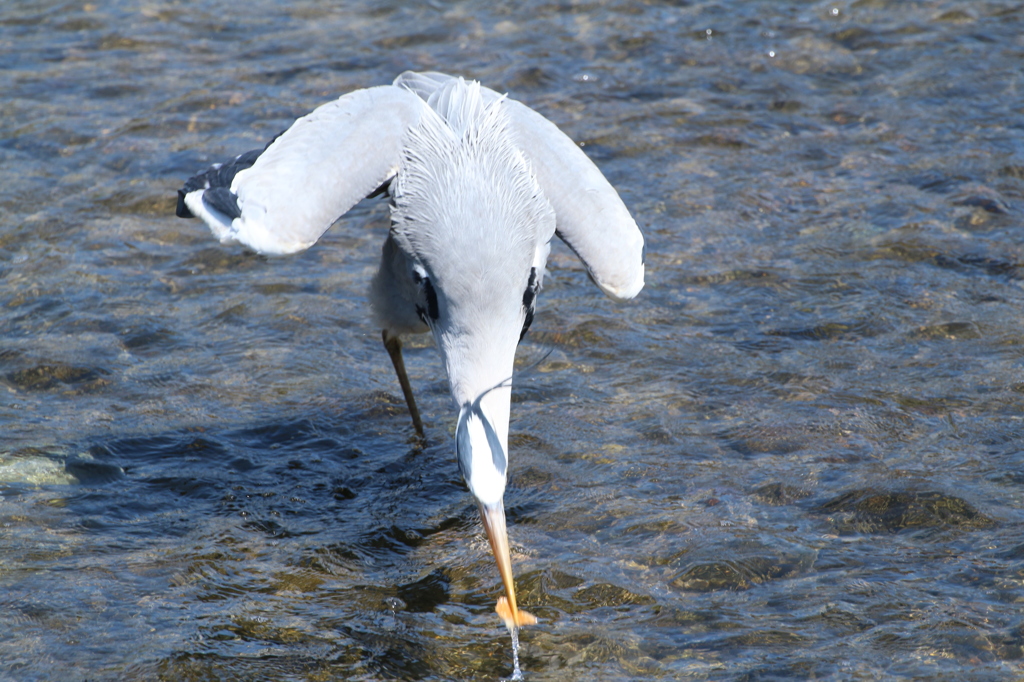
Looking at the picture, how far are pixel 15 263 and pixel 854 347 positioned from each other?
5341mm

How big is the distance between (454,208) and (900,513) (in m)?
2.46

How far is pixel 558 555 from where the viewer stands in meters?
4.99

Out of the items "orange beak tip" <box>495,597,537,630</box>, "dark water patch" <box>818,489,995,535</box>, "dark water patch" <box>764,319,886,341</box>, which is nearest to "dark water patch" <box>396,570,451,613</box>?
"orange beak tip" <box>495,597,537,630</box>

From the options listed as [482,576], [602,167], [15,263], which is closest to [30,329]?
[15,263]

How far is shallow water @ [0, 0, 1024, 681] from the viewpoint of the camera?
450cm

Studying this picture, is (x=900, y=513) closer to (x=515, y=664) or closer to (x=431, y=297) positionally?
(x=515, y=664)

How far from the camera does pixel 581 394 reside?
20.5 ft

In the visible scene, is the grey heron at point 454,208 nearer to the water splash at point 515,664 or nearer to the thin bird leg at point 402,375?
the water splash at point 515,664

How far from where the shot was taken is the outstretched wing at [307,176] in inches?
183

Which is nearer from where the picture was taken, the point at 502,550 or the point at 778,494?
the point at 502,550

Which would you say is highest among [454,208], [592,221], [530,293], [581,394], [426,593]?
[454,208]

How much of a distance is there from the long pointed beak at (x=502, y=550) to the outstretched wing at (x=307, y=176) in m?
1.50

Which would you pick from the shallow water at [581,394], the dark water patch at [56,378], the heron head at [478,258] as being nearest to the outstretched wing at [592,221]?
the heron head at [478,258]

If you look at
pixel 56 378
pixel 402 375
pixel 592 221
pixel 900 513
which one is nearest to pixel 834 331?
pixel 900 513
